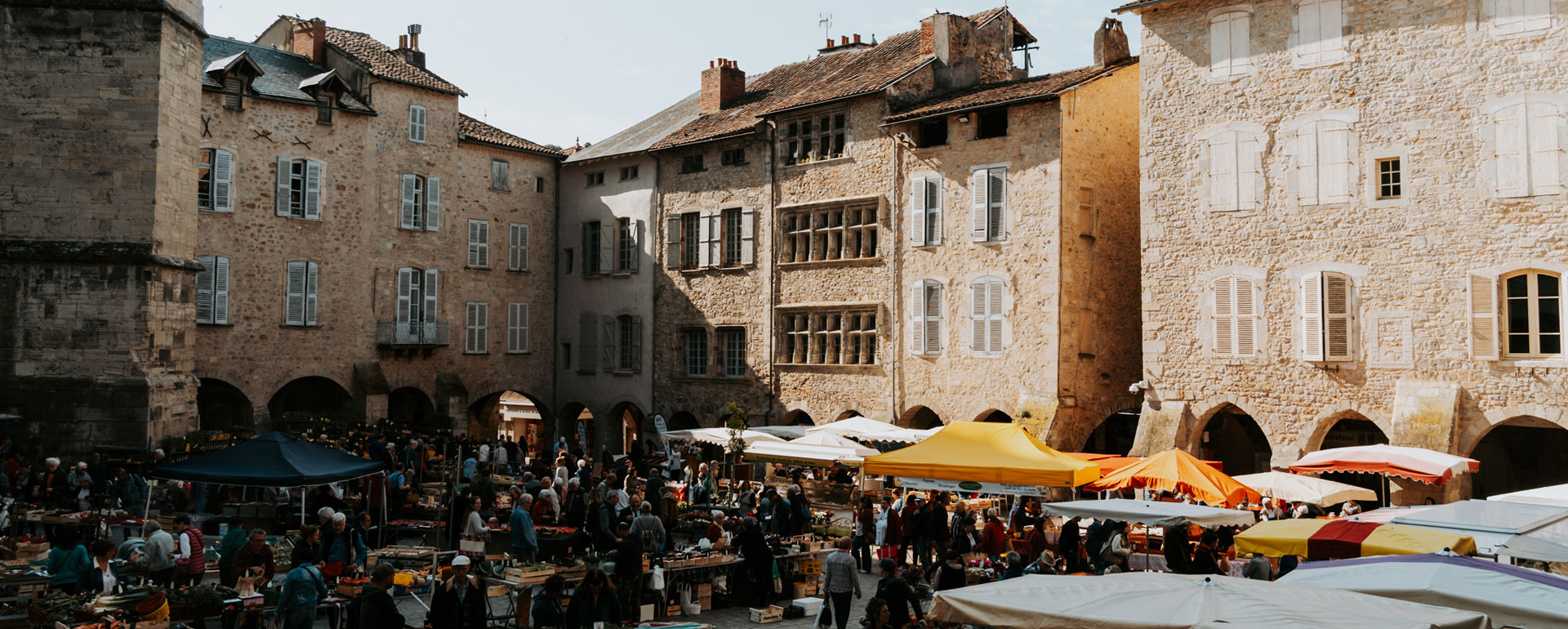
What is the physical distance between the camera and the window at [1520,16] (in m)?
16.9

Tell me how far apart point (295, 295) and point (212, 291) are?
1.89 meters

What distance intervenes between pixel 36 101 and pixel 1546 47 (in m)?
23.4

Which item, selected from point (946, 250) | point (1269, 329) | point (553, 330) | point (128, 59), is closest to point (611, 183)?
point (553, 330)

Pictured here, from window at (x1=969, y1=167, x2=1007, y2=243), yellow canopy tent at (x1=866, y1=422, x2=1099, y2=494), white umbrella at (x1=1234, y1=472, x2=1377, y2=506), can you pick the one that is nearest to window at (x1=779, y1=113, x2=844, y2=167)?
window at (x1=969, y1=167, x2=1007, y2=243)

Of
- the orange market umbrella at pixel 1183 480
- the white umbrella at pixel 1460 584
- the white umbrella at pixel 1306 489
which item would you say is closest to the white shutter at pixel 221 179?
the orange market umbrella at pixel 1183 480

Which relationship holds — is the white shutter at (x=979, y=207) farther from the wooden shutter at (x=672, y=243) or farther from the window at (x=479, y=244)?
the window at (x=479, y=244)

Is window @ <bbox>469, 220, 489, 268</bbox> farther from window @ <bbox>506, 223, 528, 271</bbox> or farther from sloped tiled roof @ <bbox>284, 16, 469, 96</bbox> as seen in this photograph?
sloped tiled roof @ <bbox>284, 16, 469, 96</bbox>

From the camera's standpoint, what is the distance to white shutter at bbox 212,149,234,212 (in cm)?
2536

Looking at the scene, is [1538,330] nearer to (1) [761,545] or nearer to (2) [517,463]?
(1) [761,545]

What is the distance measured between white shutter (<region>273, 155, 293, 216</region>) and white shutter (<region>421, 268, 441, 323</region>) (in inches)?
149

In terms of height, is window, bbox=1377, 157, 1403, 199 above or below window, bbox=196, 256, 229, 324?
above

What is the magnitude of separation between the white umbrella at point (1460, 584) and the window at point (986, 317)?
1472 cm

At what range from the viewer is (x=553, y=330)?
3219cm

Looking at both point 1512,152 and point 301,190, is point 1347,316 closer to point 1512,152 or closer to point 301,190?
point 1512,152
